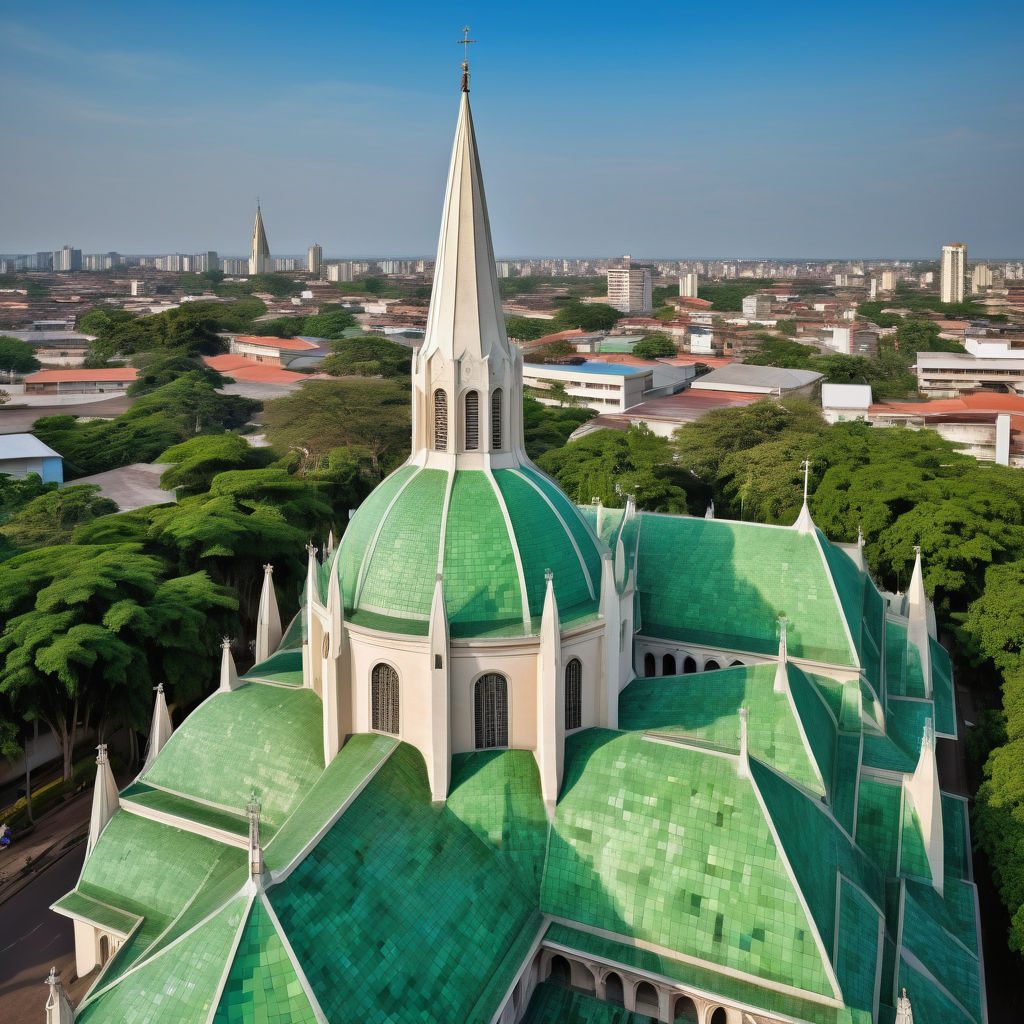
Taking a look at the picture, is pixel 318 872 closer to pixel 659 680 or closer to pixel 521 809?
pixel 521 809

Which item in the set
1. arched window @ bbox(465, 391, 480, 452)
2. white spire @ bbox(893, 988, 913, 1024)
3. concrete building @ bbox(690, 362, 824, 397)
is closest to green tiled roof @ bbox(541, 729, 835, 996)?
white spire @ bbox(893, 988, 913, 1024)

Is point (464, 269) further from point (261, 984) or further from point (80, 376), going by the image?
point (80, 376)

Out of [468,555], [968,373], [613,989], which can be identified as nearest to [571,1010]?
[613,989]

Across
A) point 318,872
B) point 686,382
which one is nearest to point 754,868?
point 318,872

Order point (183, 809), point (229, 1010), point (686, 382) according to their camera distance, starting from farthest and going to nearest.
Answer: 1. point (686, 382)
2. point (183, 809)
3. point (229, 1010)

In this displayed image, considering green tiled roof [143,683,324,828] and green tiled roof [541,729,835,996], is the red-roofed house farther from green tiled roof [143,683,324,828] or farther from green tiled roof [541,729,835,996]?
green tiled roof [541,729,835,996]

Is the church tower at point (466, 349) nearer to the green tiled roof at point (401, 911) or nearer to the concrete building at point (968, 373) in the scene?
the green tiled roof at point (401, 911)

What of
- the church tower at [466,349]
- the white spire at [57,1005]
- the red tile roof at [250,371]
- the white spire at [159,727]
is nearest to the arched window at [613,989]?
the white spire at [57,1005]

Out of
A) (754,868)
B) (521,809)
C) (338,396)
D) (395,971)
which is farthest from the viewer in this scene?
(338,396)
